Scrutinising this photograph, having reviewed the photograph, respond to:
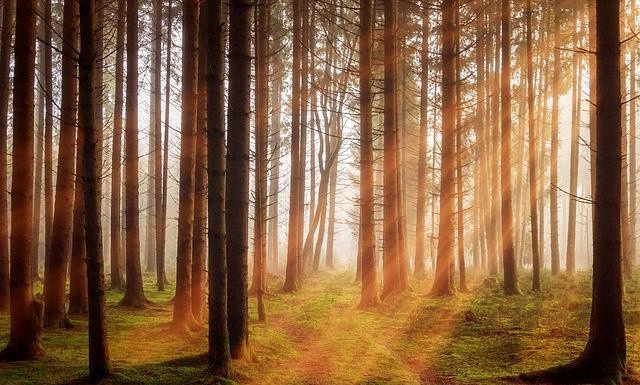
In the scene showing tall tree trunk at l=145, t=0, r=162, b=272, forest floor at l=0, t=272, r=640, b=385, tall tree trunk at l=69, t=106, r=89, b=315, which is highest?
tall tree trunk at l=145, t=0, r=162, b=272

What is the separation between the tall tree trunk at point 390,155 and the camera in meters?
15.5

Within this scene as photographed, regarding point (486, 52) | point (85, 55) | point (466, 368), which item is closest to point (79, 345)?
point (85, 55)

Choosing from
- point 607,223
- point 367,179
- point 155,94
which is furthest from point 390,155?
point 155,94

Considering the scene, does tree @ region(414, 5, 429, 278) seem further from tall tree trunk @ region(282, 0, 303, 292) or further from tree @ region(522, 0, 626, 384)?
tree @ region(522, 0, 626, 384)

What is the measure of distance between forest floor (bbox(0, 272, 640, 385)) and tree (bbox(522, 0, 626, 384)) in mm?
693

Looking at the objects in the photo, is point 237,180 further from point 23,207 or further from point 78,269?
point 78,269

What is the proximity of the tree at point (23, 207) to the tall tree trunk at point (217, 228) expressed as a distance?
2869 millimetres

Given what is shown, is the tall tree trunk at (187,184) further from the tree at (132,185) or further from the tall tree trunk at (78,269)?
the tree at (132,185)

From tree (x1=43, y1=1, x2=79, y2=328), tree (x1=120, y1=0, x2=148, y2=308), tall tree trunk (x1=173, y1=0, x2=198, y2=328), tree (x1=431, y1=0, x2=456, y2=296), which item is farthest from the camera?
tree (x1=431, y1=0, x2=456, y2=296)

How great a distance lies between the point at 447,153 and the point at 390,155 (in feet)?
6.56

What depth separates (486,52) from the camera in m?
23.5

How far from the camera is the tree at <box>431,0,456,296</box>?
1591 centimetres

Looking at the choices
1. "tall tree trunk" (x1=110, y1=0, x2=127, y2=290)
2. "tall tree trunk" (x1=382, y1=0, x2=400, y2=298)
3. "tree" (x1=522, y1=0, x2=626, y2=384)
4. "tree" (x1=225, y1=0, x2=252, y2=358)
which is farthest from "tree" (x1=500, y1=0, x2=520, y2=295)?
"tall tree trunk" (x1=110, y1=0, x2=127, y2=290)

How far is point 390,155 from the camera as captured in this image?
611 inches
